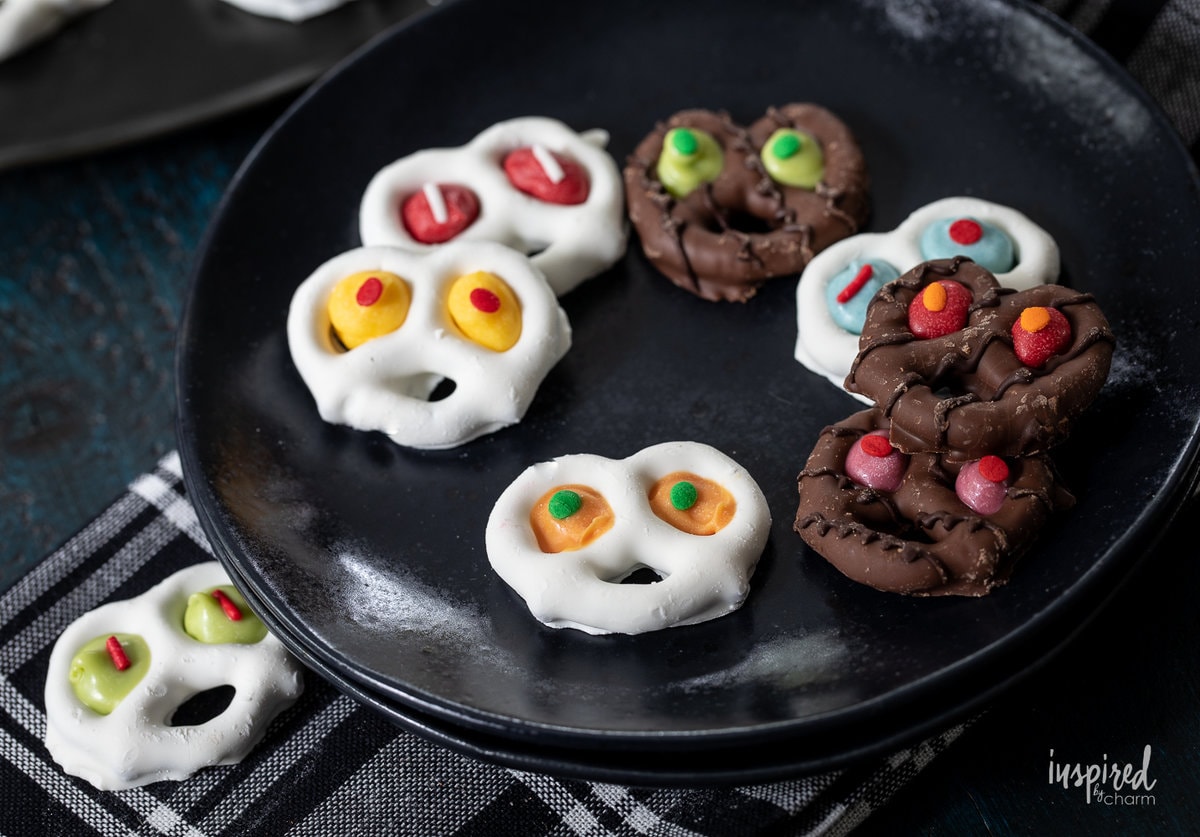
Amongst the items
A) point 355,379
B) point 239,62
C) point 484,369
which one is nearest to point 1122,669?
point 484,369

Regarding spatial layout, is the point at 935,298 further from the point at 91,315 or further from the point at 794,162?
the point at 91,315

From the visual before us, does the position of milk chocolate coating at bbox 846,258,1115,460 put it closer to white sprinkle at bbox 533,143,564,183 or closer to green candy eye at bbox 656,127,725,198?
green candy eye at bbox 656,127,725,198

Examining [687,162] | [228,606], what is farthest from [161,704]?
[687,162]

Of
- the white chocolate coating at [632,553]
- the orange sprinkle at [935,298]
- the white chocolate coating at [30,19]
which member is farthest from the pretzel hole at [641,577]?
the white chocolate coating at [30,19]

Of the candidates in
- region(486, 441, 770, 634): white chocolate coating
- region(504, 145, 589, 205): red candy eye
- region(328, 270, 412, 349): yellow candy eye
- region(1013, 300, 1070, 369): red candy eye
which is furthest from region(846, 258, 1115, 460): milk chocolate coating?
region(328, 270, 412, 349): yellow candy eye

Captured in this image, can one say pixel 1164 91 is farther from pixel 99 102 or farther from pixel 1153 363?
pixel 99 102

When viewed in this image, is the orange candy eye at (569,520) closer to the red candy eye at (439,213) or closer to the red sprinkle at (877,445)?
the red sprinkle at (877,445)
